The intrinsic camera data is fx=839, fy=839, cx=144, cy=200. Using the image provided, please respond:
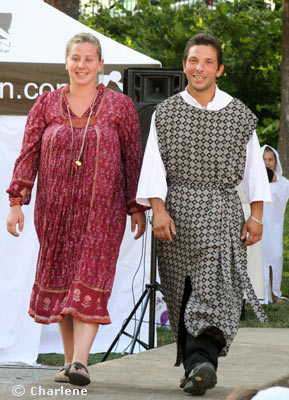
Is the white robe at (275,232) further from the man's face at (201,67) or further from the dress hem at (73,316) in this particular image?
the dress hem at (73,316)

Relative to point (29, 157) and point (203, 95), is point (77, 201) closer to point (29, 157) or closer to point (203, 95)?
point (29, 157)

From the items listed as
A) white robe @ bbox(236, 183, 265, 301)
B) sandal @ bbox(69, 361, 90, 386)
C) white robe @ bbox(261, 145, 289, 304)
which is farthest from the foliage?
sandal @ bbox(69, 361, 90, 386)

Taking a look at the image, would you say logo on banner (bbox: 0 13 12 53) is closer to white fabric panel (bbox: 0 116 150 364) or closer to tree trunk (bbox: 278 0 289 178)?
white fabric panel (bbox: 0 116 150 364)

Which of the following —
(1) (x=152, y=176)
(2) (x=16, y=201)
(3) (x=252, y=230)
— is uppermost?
(1) (x=152, y=176)

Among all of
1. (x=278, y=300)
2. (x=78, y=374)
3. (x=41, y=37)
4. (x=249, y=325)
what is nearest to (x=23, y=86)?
(x=41, y=37)

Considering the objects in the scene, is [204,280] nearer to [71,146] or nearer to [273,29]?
[71,146]

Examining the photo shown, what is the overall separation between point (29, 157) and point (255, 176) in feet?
3.50

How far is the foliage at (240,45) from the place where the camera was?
54.8ft

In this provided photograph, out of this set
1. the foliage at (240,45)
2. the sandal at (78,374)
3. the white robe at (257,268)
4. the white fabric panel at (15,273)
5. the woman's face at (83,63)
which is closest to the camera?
the sandal at (78,374)

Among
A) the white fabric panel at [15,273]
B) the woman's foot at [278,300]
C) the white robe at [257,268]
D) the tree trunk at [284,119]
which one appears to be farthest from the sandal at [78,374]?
the tree trunk at [284,119]

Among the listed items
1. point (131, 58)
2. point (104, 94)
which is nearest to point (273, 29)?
point (131, 58)

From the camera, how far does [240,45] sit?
17.0 m

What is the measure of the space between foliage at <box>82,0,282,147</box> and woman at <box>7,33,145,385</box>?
483 inches

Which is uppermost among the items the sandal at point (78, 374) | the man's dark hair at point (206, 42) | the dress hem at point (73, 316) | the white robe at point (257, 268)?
the man's dark hair at point (206, 42)
